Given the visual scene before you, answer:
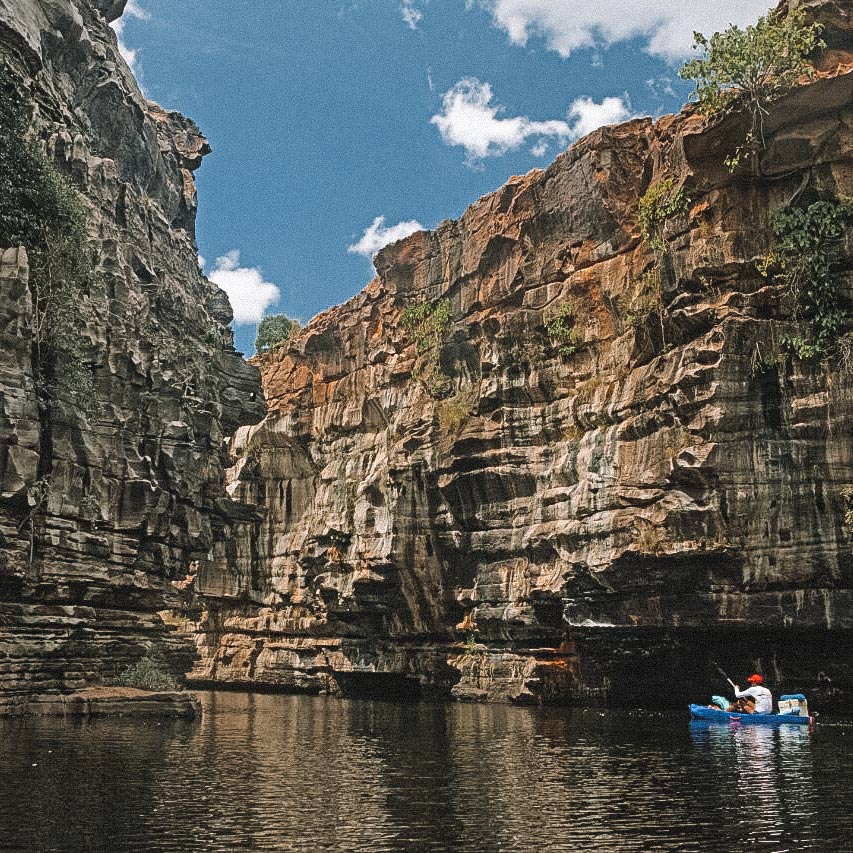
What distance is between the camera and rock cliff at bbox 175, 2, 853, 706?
3225cm

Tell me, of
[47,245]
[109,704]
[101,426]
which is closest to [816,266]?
[101,426]

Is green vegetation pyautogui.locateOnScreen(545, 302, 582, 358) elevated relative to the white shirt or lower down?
elevated

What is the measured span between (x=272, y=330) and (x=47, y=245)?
151ft

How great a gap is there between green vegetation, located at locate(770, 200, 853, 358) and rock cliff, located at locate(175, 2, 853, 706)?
678mm

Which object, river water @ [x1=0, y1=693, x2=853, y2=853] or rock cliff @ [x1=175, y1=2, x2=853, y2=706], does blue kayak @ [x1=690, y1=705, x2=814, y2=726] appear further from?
rock cliff @ [x1=175, y1=2, x2=853, y2=706]

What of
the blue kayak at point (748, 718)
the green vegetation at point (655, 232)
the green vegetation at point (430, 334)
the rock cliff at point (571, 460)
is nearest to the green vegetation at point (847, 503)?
the rock cliff at point (571, 460)

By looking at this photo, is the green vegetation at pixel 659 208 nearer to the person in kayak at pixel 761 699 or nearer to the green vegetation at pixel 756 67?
the green vegetation at pixel 756 67

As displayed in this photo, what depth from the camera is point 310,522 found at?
59.5 m

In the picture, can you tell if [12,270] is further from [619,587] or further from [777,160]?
[777,160]

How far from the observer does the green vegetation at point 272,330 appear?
7694 centimetres

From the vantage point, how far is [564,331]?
43906 millimetres

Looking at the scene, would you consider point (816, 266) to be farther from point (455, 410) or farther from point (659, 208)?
point (455, 410)

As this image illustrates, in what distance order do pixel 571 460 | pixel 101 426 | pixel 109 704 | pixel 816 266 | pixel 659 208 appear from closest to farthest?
pixel 109 704 < pixel 101 426 < pixel 816 266 < pixel 659 208 < pixel 571 460

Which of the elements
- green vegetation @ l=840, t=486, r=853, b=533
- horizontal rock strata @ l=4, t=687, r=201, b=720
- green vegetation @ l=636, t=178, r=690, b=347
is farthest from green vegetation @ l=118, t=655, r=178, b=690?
green vegetation @ l=840, t=486, r=853, b=533
